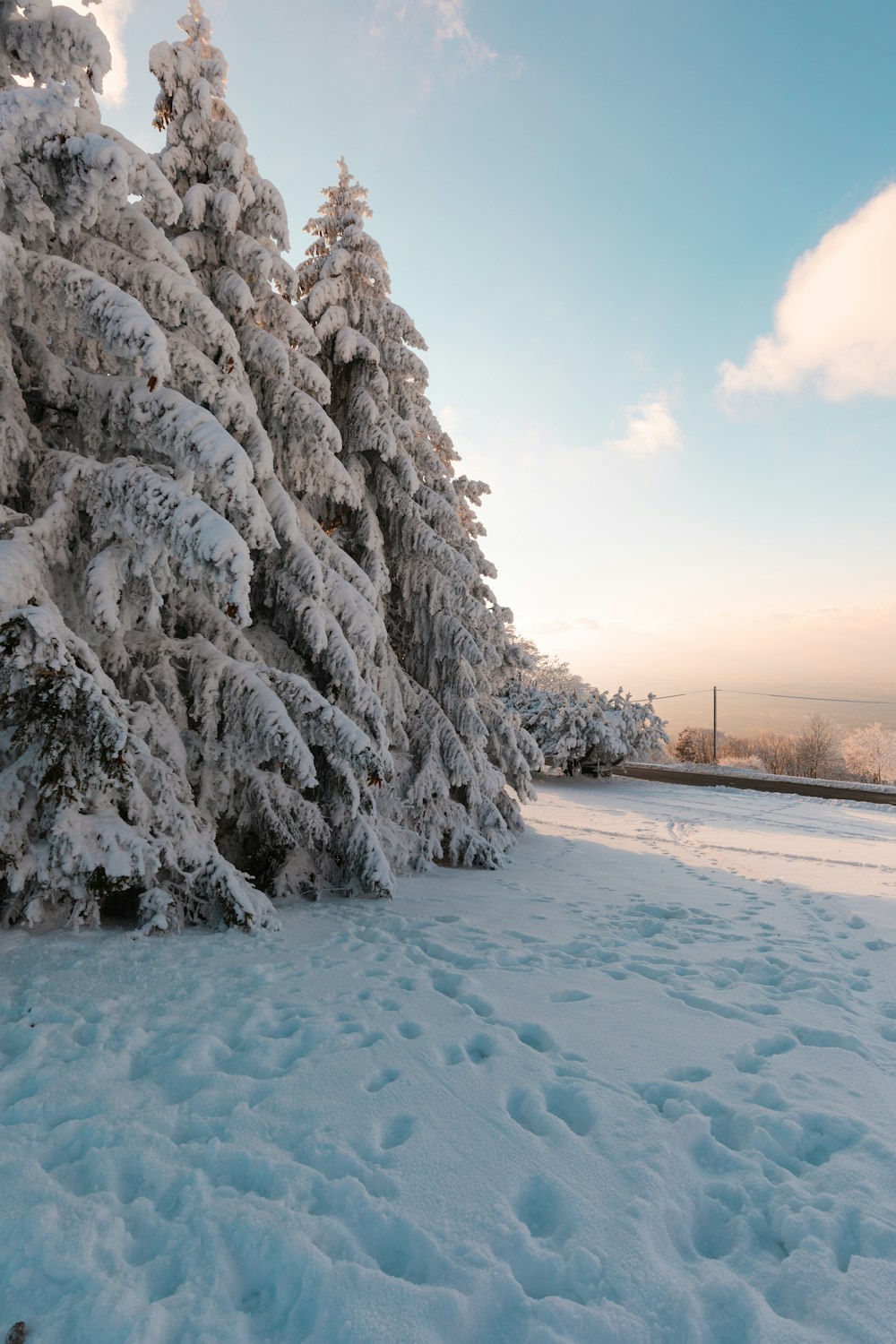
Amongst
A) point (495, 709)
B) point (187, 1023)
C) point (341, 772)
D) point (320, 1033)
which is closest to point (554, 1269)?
point (320, 1033)

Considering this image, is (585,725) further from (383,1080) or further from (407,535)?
(383,1080)

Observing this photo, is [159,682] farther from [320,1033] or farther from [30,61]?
[30,61]

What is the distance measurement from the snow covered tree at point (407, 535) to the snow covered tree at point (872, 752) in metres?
39.7

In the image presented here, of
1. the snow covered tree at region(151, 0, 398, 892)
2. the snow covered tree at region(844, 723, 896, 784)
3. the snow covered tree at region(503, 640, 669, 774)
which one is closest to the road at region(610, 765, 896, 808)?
the snow covered tree at region(503, 640, 669, 774)

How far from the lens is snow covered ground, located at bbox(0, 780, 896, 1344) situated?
2111 millimetres

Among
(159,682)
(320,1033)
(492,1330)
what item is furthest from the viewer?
(159,682)

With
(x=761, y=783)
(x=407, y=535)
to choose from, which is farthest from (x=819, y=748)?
(x=407, y=535)

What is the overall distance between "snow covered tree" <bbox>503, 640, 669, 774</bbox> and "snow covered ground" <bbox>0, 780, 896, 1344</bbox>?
14649 mm

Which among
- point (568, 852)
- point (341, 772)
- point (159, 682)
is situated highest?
point (159, 682)

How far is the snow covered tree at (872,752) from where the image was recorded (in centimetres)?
4044

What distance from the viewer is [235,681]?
5.79 m

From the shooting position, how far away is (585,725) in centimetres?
2028

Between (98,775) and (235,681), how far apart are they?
1.65 m

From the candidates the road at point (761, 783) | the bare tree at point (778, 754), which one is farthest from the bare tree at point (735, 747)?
the road at point (761, 783)
